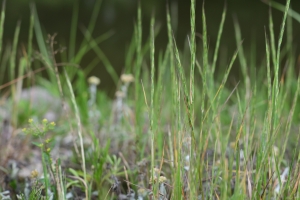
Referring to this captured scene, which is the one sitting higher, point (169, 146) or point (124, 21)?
point (169, 146)

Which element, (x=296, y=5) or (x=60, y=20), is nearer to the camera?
(x=60, y=20)

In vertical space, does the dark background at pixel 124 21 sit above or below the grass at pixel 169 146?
below

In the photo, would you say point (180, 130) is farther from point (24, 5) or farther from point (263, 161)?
point (24, 5)

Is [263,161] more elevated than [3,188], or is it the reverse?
[263,161]

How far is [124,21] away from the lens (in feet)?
36.9

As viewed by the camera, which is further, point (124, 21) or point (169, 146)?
point (124, 21)

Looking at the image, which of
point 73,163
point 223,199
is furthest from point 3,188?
point 223,199

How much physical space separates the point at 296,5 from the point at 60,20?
21.1ft

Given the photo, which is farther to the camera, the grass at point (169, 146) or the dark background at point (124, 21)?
the dark background at point (124, 21)

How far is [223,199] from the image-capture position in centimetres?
79

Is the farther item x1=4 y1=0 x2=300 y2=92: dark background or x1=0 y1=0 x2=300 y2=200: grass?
x1=4 y1=0 x2=300 y2=92: dark background

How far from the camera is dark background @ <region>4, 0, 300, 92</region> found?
344 inches

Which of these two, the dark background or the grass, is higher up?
the grass

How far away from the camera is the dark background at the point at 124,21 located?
28.7ft
